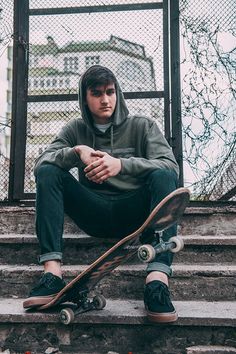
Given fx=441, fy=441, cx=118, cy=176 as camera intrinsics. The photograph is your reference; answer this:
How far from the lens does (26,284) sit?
254 centimetres

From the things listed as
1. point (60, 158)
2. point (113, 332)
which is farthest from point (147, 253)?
point (60, 158)

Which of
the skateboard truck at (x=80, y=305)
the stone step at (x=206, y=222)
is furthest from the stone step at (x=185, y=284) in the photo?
the stone step at (x=206, y=222)

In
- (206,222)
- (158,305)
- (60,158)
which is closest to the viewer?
(158,305)

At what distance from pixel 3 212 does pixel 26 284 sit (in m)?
0.84

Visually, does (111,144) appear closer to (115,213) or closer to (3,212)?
(115,213)

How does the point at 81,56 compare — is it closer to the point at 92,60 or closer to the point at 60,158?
the point at 92,60

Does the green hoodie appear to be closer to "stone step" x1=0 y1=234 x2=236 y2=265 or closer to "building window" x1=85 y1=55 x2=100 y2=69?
"stone step" x1=0 y1=234 x2=236 y2=265

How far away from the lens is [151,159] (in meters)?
2.51

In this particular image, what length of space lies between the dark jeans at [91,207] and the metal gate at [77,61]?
127 centimetres

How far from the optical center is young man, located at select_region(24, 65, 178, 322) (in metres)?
2.09

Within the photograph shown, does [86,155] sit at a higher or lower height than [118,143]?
lower

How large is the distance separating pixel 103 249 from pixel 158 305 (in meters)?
0.87

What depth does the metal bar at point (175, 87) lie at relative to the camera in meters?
3.62

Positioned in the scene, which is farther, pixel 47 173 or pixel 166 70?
pixel 166 70
